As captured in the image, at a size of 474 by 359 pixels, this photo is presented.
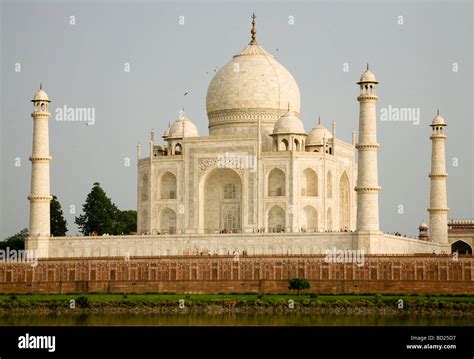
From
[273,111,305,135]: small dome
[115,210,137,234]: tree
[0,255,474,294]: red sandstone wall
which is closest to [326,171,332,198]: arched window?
[273,111,305,135]: small dome

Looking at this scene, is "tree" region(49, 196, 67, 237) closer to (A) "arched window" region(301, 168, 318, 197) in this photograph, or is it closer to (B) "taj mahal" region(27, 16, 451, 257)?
(B) "taj mahal" region(27, 16, 451, 257)

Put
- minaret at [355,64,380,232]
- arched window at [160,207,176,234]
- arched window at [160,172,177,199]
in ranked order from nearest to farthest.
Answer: minaret at [355,64,380,232] < arched window at [160,207,176,234] < arched window at [160,172,177,199]

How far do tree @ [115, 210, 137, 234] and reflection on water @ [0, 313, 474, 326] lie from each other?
2055 cm

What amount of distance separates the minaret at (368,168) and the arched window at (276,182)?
15.4 ft

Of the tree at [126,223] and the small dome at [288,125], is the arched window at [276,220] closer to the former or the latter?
the small dome at [288,125]

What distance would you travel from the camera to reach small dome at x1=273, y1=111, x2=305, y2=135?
4662cm

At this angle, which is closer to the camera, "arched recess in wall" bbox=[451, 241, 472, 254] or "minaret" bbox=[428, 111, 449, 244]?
"minaret" bbox=[428, 111, 449, 244]

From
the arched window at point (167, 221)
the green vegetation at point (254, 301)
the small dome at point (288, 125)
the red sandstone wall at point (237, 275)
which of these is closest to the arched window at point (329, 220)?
the small dome at point (288, 125)

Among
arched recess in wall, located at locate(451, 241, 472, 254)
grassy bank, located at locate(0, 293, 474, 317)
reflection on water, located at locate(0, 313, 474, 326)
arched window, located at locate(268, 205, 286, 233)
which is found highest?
arched window, located at locate(268, 205, 286, 233)

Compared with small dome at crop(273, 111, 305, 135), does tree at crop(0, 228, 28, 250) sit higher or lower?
lower

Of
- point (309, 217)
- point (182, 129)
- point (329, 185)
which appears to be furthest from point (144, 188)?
point (329, 185)

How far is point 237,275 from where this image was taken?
3981 centimetres

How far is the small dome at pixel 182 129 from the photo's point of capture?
48.4m
